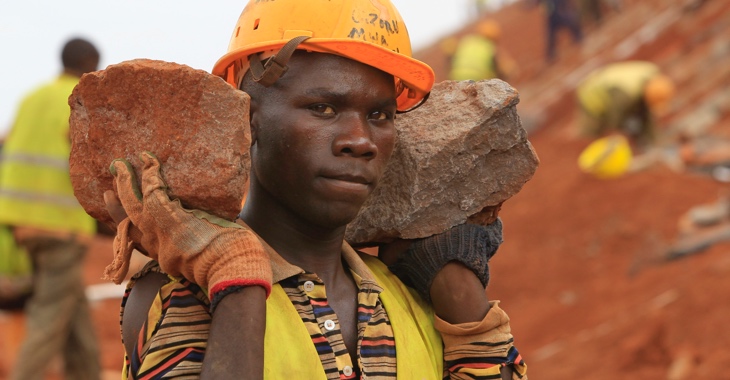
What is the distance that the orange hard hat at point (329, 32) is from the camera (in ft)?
7.34

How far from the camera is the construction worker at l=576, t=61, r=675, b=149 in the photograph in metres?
14.2

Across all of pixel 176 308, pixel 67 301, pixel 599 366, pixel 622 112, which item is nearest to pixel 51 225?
pixel 67 301

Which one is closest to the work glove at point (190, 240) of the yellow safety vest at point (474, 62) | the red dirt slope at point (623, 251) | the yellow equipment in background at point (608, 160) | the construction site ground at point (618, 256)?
the construction site ground at point (618, 256)

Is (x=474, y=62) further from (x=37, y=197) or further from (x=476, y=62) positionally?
(x=37, y=197)

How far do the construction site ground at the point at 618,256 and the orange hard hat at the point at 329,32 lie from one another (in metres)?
4.89

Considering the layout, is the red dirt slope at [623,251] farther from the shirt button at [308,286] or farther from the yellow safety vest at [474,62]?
the shirt button at [308,286]

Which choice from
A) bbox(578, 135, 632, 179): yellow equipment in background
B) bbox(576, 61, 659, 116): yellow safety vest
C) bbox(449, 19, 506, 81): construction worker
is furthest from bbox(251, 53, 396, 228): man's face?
bbox(449, 19, 506, 81): construction worker

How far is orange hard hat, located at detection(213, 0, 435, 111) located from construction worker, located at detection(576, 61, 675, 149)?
12.4 m

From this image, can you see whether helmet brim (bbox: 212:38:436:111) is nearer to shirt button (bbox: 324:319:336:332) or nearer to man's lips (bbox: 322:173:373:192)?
man's lips (bbox: 322:173:373:192)

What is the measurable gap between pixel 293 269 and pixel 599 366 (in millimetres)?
5793

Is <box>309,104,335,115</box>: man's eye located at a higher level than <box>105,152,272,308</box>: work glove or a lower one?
higher

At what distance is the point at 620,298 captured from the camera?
9133 millimetres

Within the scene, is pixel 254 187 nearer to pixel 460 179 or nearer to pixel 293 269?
pixel 293 269

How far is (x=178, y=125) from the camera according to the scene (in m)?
2.07
